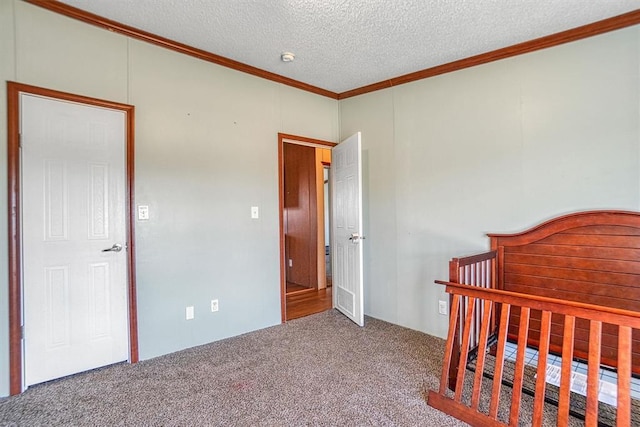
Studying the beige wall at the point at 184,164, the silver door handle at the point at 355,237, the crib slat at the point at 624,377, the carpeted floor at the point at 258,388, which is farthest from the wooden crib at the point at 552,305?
the beige wall at the point at 184,164

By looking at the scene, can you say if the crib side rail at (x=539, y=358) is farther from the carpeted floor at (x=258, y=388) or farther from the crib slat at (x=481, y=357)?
the carpeted floor at (x=258, y=388)

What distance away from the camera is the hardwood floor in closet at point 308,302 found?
12.7ft

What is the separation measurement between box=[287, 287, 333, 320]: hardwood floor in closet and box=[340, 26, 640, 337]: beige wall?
70cm

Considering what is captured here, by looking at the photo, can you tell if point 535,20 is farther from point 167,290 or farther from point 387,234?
point 167,290

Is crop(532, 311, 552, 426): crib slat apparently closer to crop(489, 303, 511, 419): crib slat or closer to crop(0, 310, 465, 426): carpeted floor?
crop(489, 303, 511, 419): crib slat

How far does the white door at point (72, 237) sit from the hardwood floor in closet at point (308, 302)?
70.6 inches

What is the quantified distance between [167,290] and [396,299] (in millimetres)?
2172

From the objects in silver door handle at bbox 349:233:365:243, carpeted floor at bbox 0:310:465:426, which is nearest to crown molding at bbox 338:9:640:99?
silver door handle at bbox 349:233:365:243

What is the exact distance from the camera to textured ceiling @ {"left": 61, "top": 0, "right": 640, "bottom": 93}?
7.21ft

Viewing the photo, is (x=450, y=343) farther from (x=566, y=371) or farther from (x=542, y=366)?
(x=566, y=371)

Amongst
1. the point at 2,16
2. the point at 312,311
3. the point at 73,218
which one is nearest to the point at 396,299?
the point at 312,311

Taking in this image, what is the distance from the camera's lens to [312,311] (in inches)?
154

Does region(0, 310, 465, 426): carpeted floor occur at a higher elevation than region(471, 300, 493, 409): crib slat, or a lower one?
lower

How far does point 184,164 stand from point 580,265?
311cm
